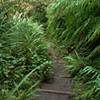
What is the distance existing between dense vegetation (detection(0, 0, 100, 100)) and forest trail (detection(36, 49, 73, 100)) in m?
0.17

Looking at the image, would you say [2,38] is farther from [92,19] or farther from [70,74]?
[92,19]

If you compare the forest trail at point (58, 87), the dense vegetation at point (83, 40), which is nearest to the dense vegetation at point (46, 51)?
the dense vegetation at point (83, 40)

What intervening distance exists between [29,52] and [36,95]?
6.15ft

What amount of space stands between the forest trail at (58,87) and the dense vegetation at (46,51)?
17 cm

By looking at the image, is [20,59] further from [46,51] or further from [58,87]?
[46,51]

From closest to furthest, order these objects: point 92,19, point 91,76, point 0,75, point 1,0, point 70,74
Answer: point 0,75 → point 91,76 → point 70,74 → point 92,19 → point 1,0

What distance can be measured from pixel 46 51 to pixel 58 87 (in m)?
1.79

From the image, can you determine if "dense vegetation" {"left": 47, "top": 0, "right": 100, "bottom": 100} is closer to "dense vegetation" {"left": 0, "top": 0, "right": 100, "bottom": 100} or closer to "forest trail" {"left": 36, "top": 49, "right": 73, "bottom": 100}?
"dense vegetation" {"left": 0, "top": 0, "right": 100, "bottom": 100}

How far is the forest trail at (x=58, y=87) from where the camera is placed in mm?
5539

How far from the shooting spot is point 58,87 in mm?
6070

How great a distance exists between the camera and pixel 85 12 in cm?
793

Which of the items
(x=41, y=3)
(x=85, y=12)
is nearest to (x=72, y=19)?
(x=85, y=12)

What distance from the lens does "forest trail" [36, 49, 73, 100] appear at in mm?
5539

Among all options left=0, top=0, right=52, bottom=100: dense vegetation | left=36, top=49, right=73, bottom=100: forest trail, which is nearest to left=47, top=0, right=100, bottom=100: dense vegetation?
left=36, top=49, right=73, bottom=100: forest trail
